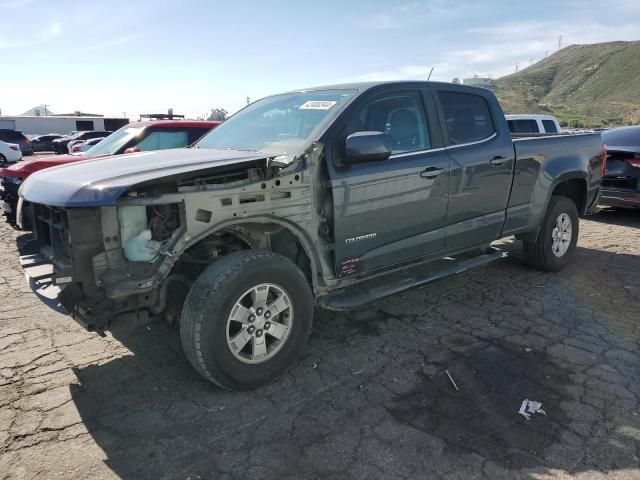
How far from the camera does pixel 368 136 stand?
3291mm

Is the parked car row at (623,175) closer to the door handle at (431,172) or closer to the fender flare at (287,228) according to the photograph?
the door handle at (431,172)

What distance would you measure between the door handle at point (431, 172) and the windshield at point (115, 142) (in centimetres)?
551

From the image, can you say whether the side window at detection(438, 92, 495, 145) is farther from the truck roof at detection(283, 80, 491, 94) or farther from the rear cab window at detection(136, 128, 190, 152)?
the rear cab window at detection(136, 128, 190, 152)

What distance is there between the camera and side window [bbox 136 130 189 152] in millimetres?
7930

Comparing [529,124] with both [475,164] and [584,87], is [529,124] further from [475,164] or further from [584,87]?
[584,87]

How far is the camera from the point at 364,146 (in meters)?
3.27

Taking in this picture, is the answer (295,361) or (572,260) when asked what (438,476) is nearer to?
(295,361)

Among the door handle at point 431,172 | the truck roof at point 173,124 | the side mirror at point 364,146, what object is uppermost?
the truck roof at point 173,124

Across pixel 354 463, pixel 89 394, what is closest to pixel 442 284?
pixel 354 463

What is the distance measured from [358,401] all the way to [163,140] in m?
6.39

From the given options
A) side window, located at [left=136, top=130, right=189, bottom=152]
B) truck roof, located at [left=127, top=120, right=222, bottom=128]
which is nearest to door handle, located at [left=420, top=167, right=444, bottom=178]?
side window, located at [left=136, top=130, right=189, bottom=152]

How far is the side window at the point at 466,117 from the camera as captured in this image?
4.29m

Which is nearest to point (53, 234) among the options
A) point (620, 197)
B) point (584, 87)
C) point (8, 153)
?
point (620, 197)

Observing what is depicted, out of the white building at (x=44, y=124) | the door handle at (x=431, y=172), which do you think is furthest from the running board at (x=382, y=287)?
the white building at (x=44, y=124)
